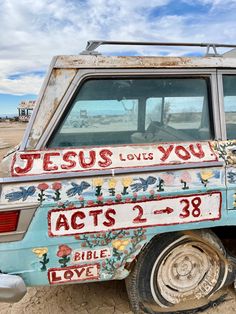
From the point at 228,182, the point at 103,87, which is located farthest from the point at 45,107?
the point at 228,182

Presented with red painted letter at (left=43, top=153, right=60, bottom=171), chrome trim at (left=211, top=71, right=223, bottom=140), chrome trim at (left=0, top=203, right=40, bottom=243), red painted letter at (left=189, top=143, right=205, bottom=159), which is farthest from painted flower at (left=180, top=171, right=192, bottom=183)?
chrome trim at (left=0, top=203, right=40, bottom=243)

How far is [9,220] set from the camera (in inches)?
78.6

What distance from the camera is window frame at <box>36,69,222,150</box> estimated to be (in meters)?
2.13

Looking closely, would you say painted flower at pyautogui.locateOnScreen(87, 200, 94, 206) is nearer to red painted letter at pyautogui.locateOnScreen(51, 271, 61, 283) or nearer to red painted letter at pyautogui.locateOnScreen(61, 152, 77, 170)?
red painted letter at pyautogui.locateOnScreen(61, 152, 77, 170)

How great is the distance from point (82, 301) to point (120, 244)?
0.95 meters

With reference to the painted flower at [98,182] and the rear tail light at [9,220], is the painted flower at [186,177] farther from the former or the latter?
the rear tail light at [9,220]

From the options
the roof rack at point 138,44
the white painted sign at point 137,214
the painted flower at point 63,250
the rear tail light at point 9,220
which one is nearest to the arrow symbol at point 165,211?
the white painted sign at point 137,214

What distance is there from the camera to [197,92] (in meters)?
2.45

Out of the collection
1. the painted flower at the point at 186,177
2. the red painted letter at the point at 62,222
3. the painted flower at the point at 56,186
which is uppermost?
the painted flower at the point at 186,177

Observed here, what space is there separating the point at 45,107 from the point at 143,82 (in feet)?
2.32

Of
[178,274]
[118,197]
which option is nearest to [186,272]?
[178,274]

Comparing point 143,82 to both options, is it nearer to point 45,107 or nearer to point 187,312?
point 45,107

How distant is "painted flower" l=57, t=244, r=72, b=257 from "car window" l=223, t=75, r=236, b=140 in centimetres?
140

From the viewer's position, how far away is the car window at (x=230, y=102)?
2.47 metres
